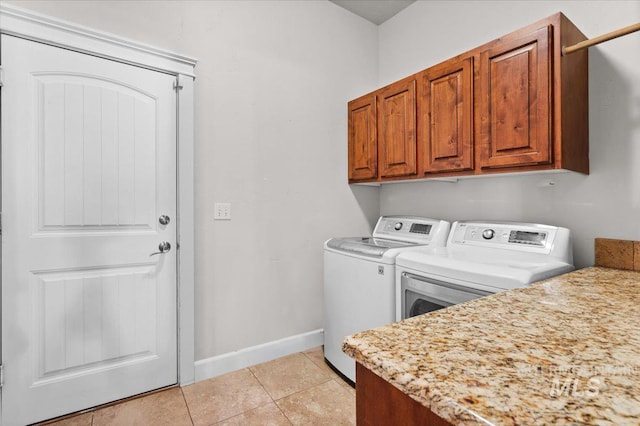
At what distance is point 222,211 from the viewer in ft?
7.39

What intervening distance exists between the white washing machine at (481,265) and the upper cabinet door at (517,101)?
440 millimetres

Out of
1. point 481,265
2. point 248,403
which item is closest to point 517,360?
point 481,265

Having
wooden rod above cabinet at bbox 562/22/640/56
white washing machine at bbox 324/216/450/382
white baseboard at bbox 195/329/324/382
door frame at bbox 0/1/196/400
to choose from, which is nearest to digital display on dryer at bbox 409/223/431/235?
white washing machine at bbox 324/216/450/382

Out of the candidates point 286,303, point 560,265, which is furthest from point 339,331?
point 560,265

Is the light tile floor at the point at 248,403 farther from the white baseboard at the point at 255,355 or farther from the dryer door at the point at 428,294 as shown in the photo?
the dryer door at the point at 428,294

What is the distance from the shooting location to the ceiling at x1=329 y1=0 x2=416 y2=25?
9.07 ft

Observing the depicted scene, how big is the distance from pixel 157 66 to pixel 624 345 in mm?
2407

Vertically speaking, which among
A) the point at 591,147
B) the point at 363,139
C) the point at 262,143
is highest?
the point at 363,139

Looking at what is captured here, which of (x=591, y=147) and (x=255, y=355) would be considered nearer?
(x=591, y=147)

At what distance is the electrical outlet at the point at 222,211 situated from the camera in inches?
87.7

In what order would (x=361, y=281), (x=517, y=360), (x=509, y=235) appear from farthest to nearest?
(x=361, y=281) → (x=509, y=235) → (x=517, y=360)

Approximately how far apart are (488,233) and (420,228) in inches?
20.4

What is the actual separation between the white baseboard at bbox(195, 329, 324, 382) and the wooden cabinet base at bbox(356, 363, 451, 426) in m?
1.78

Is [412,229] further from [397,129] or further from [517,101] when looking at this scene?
[517,101]
